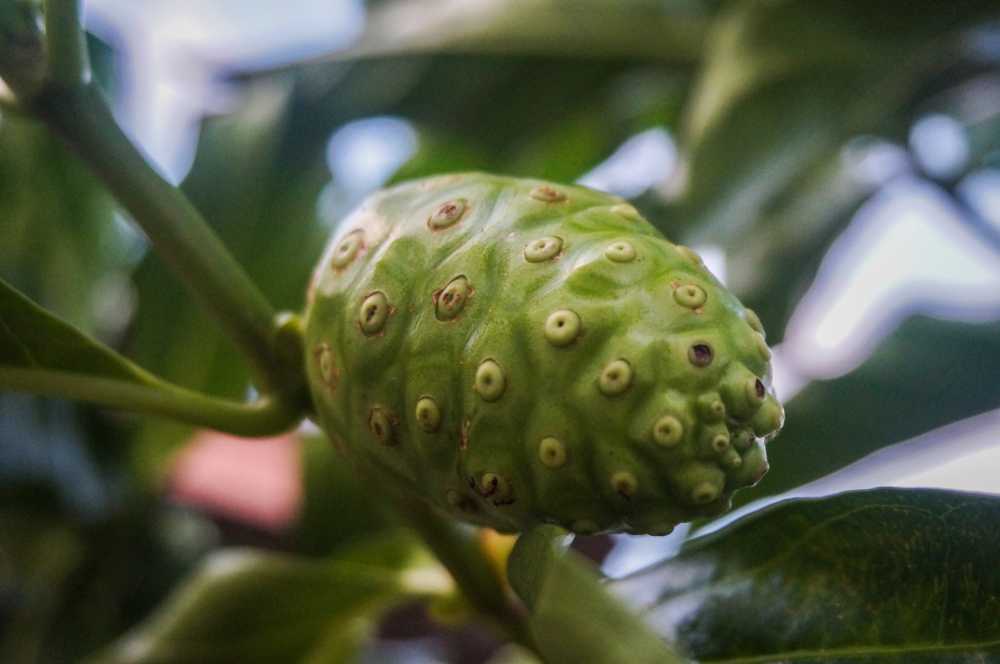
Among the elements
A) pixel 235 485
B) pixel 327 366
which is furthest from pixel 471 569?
pixel 235 485

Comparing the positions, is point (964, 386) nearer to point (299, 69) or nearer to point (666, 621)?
point (666, 621)

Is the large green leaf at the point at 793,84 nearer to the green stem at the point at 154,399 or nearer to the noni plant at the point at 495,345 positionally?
the noni plant at the point at 495,345

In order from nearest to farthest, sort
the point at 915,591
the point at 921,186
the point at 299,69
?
the point at 915,591 → the point at 921,186 → the point at 299,69

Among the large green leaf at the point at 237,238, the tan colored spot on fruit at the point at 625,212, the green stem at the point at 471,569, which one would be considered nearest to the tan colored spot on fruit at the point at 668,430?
the tan colored spot on fruit at the point at 625,212

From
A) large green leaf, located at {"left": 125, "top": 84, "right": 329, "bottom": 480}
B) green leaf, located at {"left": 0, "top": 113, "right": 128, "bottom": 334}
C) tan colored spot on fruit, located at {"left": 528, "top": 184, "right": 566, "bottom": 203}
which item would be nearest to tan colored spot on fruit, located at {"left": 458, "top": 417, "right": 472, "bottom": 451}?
tan colored spot on fruit, located at {"left": 528, "top": 184, "right": 566, "bottom": 203}

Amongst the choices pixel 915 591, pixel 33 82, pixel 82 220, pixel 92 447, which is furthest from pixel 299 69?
pixel 915 591

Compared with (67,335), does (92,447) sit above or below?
below
